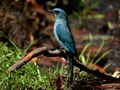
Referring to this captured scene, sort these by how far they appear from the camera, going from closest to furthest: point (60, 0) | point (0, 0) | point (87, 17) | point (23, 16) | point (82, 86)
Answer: point (82, 86)
point (0, 0)
point (23, 16)
point (60, 0)
point (87, 17)

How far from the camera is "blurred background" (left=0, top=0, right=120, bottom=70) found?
973 cm

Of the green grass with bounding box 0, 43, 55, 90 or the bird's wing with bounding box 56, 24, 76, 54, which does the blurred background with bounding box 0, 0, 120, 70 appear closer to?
the green grass with bounding box 0, 43, 55, 90

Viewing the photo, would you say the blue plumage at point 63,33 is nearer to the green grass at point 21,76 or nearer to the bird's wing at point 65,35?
the bird's wing at point 65,35

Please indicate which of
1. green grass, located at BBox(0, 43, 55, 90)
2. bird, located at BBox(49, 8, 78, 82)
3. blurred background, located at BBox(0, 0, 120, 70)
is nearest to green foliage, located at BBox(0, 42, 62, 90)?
green grass, located at BBox(0, 43, 55, 90)

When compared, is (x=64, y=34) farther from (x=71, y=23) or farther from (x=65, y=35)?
(x=71, y=23)

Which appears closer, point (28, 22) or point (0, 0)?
point (0, 0)

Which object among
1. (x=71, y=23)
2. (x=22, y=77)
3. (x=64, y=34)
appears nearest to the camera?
(x=22, y=77)

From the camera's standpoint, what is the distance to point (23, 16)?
10.2 meters

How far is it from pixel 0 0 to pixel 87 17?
3956 millimetres

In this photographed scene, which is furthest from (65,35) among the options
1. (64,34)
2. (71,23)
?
(71,23)

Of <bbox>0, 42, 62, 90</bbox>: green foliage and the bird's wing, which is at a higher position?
the bird's wing

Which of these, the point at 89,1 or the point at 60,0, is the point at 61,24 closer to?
the point at 60,0

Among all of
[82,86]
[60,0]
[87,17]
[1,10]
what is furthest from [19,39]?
[82,86]

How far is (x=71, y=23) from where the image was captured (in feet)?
38.8
